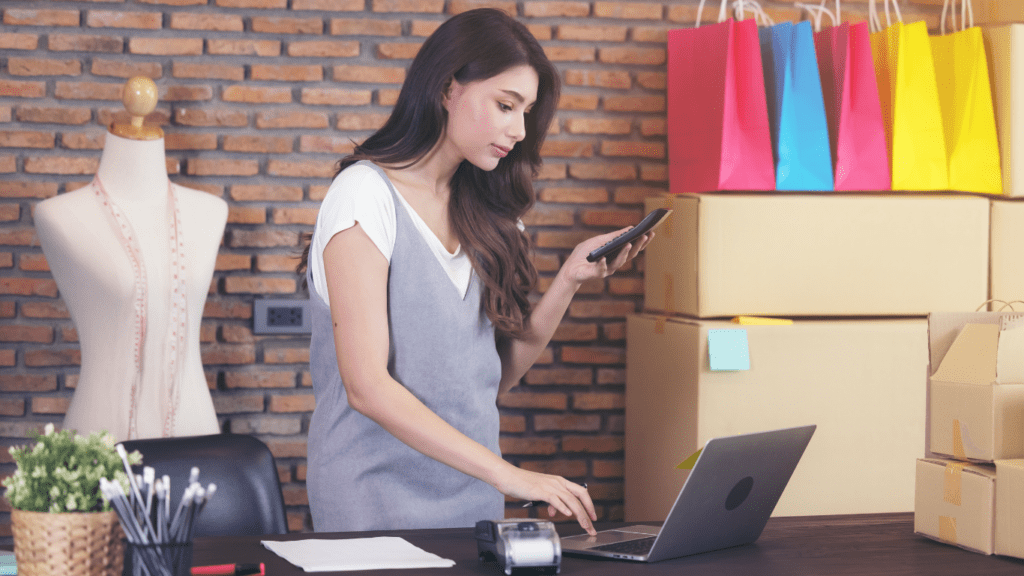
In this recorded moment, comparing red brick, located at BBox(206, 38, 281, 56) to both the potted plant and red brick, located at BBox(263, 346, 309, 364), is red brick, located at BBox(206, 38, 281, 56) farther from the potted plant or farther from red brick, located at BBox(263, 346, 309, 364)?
the potted plant

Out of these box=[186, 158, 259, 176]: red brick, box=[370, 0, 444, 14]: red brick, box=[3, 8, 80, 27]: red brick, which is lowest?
box=[186, 158, 259, 176]: red brick

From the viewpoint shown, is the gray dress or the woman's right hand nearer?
the woman's right hand

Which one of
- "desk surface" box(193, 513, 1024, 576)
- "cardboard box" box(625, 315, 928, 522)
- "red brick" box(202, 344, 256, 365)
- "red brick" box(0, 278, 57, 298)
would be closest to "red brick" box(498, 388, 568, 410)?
"cardboard box" box(625, 315, 928, 522)

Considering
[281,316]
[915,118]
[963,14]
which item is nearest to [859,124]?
[915,118]

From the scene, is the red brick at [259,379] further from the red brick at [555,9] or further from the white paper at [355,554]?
the white paper at [355,554]

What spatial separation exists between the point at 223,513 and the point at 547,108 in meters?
0.94

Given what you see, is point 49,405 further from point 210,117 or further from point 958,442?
point 958,442

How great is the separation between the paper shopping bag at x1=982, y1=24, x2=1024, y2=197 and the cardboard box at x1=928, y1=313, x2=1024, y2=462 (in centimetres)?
121

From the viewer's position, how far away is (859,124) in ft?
8.13

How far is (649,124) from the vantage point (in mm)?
2943

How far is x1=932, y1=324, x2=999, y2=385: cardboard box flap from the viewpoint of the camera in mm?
1387

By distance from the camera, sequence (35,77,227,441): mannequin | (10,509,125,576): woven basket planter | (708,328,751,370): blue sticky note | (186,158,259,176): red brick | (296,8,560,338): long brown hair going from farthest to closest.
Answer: (186,158,259,176): red brick → (708,328,751,370): blue sticky note → (35,77,227,441): mannequin → (296,8,560,338): long brown hair → (10,509,125,576): woven basket planter

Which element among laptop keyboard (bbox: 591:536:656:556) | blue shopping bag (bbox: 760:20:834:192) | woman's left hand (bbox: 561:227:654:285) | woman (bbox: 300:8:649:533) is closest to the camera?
laptop keyboard (bbox: 591:536:656:556)

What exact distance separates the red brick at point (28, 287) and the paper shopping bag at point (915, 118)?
235 centimetres
